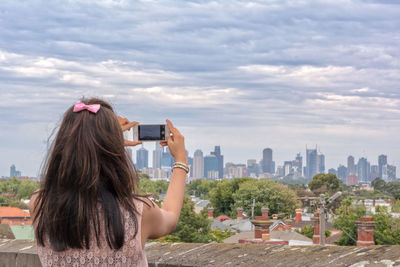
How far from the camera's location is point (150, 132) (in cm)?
253

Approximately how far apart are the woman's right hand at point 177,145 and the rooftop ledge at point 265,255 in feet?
3.53

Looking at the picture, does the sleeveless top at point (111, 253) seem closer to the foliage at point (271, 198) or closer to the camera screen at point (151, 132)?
the camera screen at point (151, 132)

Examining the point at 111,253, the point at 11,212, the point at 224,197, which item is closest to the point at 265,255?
the point at 111,253

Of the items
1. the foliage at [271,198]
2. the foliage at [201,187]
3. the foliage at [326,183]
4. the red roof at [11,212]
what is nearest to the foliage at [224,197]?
the foliage at [271,198]

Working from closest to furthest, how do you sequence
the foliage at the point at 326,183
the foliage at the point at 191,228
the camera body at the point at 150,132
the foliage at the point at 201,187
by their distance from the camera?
the camera body at the point at 150,132 → the foliage at the point at 191,228 → the foliage at the point at 326,183 → the foliage at the point at 201,187

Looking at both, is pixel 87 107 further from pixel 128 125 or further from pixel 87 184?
pixel 128 125

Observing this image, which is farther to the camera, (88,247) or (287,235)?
(287,235)

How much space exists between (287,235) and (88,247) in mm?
38337

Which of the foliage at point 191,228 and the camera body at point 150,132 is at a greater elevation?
the camera body at point 150,132

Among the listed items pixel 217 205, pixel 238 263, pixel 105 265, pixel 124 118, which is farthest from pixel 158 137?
pixel 217 205

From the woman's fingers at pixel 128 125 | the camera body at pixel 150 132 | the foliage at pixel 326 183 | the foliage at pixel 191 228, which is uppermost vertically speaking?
the woman's fingers at pixel 128 125

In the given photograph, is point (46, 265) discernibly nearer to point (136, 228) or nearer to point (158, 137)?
point (136, 228)

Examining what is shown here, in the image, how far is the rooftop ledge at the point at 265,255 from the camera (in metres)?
2.89

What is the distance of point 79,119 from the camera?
2057mm
